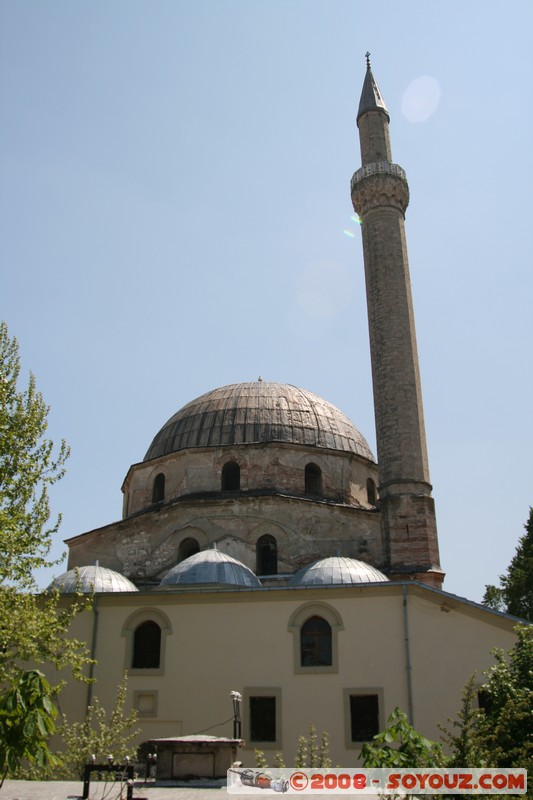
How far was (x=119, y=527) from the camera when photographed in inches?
758

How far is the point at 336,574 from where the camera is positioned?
46.9ft

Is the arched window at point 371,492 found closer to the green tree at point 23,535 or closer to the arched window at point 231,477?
the arched window at point 231,477

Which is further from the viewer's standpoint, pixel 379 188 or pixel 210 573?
pixel 379 188

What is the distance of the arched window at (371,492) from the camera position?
68.6ft

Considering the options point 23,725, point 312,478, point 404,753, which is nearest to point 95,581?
point 312,478

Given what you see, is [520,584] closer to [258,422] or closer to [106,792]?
[258,422]

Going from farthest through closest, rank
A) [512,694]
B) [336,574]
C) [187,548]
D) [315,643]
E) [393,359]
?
1. [393,359]
2. [187,548]
3. [336,574]
4. [315,643]
5. [512,694]

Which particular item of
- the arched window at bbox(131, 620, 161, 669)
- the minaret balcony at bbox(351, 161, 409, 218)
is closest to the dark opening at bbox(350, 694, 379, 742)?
the arched window at bbox(131, 620, 161, 669)

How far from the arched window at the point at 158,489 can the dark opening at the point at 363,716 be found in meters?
9.85

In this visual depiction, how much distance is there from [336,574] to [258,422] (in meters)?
7.26

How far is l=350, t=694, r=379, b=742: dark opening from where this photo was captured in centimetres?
1190

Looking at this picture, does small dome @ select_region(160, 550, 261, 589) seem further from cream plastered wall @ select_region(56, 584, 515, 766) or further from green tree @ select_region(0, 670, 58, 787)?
green tree @ select_region(0, 670, 58, 787)

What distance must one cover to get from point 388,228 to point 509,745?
15.2 metres

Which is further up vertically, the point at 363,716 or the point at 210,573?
the point at 210,573
